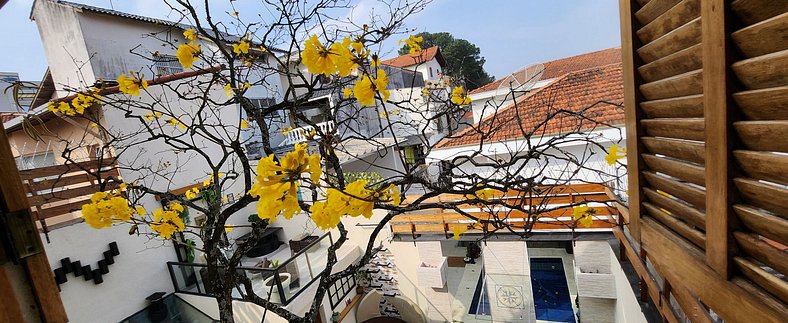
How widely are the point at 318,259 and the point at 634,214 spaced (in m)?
5.35

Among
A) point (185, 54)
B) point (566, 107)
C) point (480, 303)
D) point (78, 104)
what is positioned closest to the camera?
point (185, 54)

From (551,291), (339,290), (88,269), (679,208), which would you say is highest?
(679,208)

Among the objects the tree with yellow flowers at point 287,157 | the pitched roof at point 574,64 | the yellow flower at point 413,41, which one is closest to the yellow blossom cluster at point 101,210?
the tree with yellow flowers at point 287,157

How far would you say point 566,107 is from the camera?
226 inches

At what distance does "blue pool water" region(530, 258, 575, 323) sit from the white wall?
7216 millimetres

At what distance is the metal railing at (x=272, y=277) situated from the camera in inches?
200

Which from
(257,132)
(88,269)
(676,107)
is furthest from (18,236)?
(257,132)

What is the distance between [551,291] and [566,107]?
14.8 ft

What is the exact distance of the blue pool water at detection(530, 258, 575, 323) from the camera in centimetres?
666

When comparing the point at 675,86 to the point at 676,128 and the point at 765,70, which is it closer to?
the point at 676,128

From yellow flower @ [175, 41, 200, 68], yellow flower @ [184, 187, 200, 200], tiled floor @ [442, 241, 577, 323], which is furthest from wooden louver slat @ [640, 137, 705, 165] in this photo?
tiled floor @ [442, 241, 577, 323]

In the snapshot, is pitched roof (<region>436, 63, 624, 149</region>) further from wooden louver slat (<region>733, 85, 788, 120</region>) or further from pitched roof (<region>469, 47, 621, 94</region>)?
pitched roof (<region>469, 47, 621, 94</region>)

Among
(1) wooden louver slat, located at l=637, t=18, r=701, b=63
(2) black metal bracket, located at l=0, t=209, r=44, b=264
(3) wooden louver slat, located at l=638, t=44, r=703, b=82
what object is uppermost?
(1) wooden louver slat, located at l=637, t=18, r=701, b=63

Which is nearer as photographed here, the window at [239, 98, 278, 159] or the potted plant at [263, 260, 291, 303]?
the potted plant at [263, 260, 291, 303]
